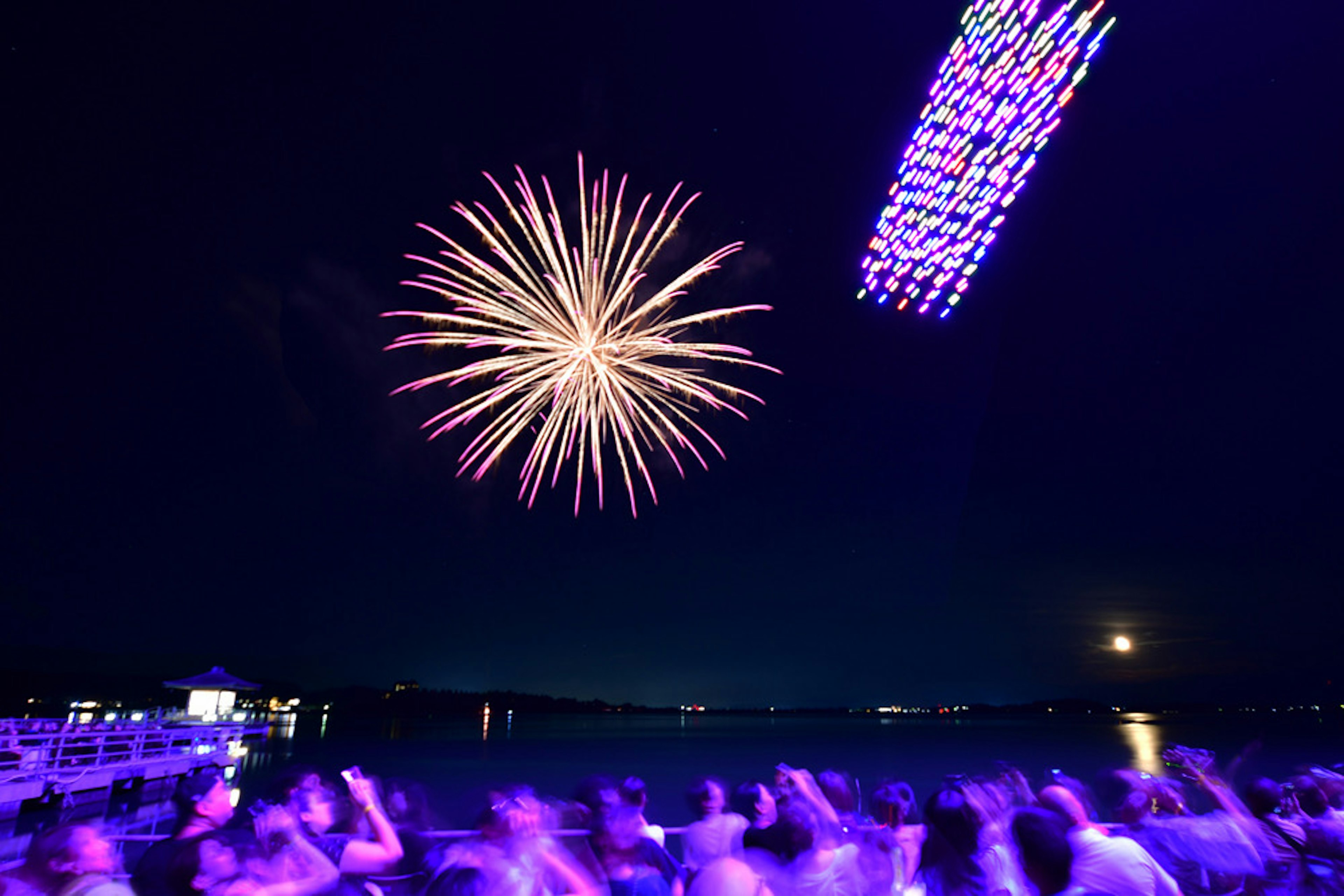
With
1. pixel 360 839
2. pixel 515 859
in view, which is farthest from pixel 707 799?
pixel 360 839

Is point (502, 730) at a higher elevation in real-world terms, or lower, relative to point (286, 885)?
higher

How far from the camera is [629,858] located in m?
4.62

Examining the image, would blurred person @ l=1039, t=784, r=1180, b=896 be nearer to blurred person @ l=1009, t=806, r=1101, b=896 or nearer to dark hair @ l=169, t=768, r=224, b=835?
blurred person @ l=1009, t=806, r=1101, b=896

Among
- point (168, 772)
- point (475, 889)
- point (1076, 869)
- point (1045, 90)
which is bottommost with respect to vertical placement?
point (1076, 869)

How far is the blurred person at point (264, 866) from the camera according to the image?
12.9ft

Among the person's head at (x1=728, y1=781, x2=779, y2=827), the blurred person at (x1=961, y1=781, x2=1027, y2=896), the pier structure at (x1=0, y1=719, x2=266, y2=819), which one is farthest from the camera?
the pier structure at (x1=0, y1=719, x2=266, y2=819)

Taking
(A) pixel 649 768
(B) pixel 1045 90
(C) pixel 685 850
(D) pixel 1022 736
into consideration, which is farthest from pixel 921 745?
(C) pixel 685 850

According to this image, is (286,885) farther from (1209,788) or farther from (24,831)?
(24,831)

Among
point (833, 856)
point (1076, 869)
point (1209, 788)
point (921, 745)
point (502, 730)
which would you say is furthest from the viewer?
point (502, 730)

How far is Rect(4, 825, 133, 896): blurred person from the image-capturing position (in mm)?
3859

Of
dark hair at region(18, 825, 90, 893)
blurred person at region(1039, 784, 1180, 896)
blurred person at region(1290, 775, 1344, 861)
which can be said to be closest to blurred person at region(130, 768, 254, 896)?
dark hair at region(18, 825, 90, 893)

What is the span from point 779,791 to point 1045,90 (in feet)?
41.6

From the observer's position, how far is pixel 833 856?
15.2 ft

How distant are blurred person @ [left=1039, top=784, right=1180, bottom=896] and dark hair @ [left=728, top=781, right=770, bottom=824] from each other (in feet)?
6.52
